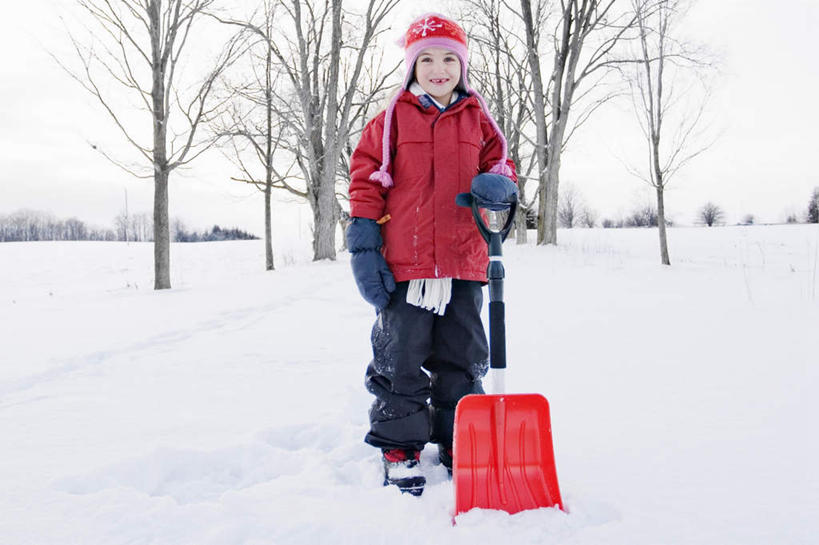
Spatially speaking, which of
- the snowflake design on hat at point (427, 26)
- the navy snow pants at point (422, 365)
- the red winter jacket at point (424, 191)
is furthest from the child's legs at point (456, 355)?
the snowflake design on hat at point (427, 26)

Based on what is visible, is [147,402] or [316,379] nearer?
A: [147,402]

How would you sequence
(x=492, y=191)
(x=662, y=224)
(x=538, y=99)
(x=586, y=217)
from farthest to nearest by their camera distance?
1. (x=586, y=217)
2. (x=538, y=99)
3. (x=662, y=224)
4. (x=492, y=191)

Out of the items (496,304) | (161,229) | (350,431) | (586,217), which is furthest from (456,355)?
(586,217)

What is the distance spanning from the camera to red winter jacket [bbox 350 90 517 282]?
1.71m

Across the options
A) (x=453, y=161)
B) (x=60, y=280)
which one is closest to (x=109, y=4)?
(x=453, y=161)

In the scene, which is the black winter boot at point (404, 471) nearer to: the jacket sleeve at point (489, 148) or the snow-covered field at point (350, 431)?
the snow-covered field at point (350, 431)

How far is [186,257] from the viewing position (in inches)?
932

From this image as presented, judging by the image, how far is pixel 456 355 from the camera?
181 cm

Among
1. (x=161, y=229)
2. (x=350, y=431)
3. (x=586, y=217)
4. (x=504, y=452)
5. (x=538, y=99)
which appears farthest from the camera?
(x=586, y=217)

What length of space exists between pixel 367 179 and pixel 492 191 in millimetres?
477

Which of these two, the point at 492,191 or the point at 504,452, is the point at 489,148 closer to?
the point at 492,191

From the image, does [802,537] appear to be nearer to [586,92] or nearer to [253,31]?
[253,31]

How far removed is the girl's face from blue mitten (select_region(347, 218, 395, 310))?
0.57m

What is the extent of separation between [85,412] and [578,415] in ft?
7.34
